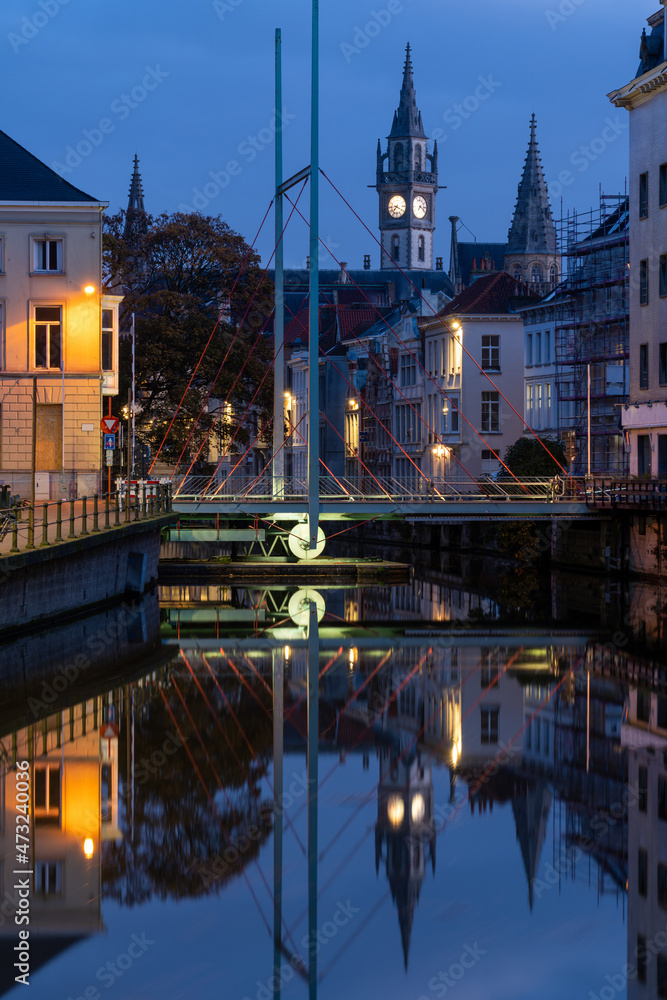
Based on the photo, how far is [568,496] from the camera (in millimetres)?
46562

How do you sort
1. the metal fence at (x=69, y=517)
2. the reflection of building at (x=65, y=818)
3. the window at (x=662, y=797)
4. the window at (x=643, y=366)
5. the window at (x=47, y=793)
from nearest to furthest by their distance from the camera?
1. the reflection of building at (x=65, y=818)
2. the window at (x=47, y=793)
3. the window at (x=662, y=797)
4. the metal fence at (x=69, y=517)
5. the window at (x=643, y=366)

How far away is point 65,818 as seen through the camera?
14.6 meters

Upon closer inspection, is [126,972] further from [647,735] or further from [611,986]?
[647,735]

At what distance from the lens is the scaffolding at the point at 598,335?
55875 mm

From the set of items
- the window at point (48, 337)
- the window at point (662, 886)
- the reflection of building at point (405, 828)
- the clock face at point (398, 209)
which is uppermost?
the clock face at point (398, 209)

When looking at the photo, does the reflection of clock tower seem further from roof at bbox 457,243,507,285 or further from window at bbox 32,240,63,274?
window at bbox 32,240,63,274

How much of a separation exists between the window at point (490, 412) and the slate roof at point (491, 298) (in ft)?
12.2

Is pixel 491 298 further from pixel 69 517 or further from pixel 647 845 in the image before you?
pixel 647 845

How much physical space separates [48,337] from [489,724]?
25435mm

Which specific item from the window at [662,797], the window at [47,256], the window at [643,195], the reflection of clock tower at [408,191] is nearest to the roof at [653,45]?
the window at [643,195]

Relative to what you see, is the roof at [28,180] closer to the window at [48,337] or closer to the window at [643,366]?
the window at [48,337]

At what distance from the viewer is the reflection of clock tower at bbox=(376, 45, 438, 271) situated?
188m

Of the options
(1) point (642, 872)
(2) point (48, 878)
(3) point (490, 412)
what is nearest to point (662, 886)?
(1) point (642, 872)

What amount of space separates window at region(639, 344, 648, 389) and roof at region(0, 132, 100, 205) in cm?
1670
